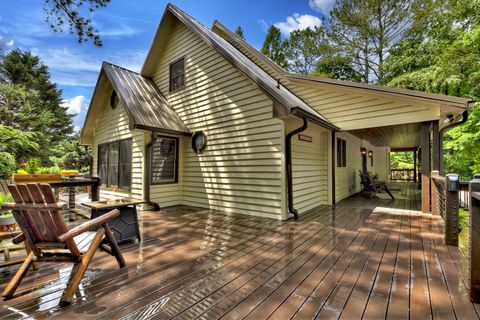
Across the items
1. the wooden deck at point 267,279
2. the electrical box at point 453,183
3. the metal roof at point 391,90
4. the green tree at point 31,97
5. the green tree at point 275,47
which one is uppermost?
the green tree at point 275,47

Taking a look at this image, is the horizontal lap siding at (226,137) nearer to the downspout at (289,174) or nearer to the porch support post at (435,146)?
the downspout at (289,174)

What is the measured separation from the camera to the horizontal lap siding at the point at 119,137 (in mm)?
7020

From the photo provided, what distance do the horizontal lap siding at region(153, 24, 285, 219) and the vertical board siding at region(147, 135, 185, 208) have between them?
135 mm

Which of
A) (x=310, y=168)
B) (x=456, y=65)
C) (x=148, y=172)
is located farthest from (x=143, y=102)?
(x=456, y=65)

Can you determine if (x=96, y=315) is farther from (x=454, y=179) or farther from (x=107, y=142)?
(x=107, y=142)

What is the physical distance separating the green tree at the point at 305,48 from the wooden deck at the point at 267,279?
15.5 metres

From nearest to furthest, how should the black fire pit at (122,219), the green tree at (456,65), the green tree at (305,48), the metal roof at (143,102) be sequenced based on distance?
1. the black fire pit at (122,219)
2. the metal roof at (143,102)
3. the green tree at (456,65)
4. the green tree at (305,48)

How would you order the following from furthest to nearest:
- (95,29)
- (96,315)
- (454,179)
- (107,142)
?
(107,142)
(95,29)
(454,179)
(96,315)

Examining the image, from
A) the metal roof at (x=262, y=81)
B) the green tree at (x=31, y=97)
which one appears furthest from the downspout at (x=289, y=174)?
the green tree at (x=31, y=97)

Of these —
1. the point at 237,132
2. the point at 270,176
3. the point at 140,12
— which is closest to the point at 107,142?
the point at 140,12

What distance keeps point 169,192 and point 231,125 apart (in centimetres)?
282

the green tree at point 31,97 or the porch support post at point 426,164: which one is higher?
the green tree at point 31,97

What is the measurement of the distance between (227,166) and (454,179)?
4.56 metres

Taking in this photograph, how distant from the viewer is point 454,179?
11.8ft
